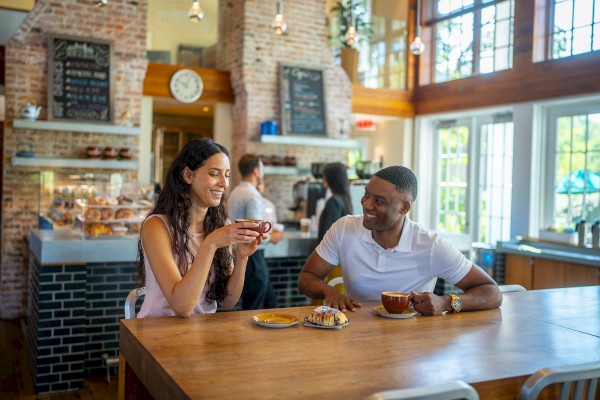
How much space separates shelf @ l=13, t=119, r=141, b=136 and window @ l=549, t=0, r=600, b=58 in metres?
5.30

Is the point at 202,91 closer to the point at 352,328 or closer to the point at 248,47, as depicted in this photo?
the point at 248,47

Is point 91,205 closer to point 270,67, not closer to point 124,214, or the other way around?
point 124,214

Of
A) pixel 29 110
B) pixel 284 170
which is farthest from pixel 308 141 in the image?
pixel 29 110

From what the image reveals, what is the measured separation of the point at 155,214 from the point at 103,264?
7.51 ft

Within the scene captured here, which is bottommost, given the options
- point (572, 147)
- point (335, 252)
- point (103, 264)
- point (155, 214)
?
point (103, 264)

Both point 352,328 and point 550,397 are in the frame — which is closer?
point 550,397

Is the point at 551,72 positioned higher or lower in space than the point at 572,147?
higher

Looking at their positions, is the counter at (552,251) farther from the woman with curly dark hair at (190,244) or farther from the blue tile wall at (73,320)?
the woman with curly dark hair at (190,244)

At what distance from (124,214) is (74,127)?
238 cm

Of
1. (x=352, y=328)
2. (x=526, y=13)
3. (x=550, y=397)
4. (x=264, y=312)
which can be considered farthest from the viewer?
(x=526, y=13)

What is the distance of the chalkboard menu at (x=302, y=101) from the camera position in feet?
27.6

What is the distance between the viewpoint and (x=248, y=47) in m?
8.23

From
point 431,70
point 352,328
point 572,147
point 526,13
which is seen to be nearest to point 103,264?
point 352,328

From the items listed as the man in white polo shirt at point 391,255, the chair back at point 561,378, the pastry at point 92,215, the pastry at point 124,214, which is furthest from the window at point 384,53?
the chair back at point 561,378
